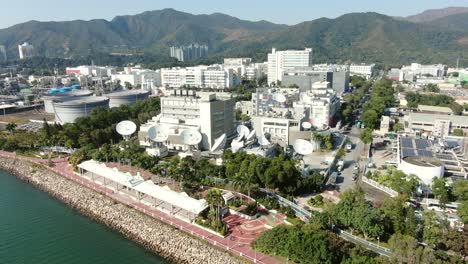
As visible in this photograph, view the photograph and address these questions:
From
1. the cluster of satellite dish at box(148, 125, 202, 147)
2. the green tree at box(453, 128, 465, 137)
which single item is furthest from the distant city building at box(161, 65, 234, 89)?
the green tree at box(453, 128, 465, 137)

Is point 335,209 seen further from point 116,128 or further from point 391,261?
point 116,128

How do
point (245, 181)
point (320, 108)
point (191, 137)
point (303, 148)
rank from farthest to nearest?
1. point (320, 108)
2. point (191, 137)
3. point (303, 148)
4. point (245, 181)

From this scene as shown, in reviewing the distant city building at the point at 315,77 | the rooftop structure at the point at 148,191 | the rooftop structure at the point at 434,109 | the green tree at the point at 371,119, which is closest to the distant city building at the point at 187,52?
the distant city building at the point at 315,77

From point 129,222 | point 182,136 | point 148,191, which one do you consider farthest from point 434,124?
point 129,222

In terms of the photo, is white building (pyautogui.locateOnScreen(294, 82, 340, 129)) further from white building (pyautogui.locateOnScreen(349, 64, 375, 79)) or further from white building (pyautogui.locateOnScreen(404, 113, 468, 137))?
white building (pyautogui.locateOnScreen(349, 64, 375, 79))

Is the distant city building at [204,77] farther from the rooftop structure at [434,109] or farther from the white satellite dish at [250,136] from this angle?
the white satellite dish at [250,136]

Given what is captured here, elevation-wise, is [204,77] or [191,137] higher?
[204,77]

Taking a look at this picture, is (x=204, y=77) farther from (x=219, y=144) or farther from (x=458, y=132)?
(x=458, y=132)
